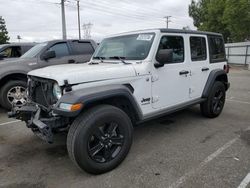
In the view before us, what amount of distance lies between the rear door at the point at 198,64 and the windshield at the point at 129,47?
1.12 metres

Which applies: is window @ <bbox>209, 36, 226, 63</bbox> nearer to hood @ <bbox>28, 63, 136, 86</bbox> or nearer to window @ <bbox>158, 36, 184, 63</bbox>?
window @ <bbox>158, 36, 184, 63</bbox>

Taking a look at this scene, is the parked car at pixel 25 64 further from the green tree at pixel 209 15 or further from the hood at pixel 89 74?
the green tree at pixel 209 15

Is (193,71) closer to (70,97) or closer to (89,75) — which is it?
(89,75)

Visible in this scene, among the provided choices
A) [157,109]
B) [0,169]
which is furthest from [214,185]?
[0,169]

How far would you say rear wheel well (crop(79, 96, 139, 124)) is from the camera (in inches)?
122

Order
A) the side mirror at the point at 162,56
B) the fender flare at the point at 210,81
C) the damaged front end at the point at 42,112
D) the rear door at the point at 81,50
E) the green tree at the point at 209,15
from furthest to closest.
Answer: the green tree at the point at 209,15 < the rear door at the point at 81,50 < the fender flare at the point at 210,81 < the side mirror at the point at 162,56 < the damaged front end at the point at 42,112

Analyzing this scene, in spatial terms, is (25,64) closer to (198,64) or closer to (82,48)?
(82,48)

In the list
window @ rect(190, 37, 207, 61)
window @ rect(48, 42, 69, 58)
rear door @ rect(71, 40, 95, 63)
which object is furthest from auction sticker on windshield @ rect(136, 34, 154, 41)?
window @ rect(48, 42, 69, 58)

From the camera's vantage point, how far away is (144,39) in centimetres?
372

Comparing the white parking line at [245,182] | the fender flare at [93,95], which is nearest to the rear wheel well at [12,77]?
the fender flare at [93,95]

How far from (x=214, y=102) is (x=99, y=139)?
321cm

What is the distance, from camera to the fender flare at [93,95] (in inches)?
104

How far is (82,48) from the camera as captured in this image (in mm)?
7105

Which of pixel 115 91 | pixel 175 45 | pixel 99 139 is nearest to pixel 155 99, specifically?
pixel 115 91
